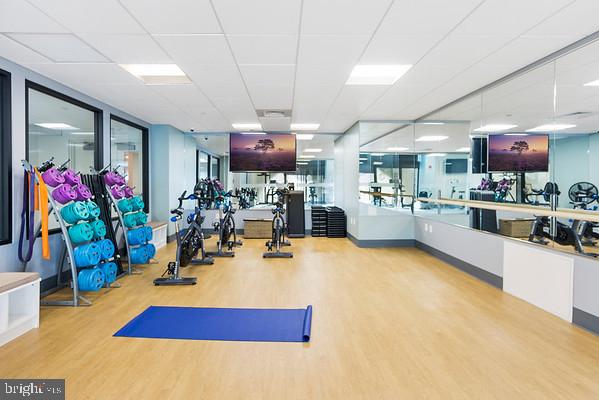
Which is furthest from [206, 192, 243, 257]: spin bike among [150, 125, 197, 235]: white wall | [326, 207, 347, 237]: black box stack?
[326, 207, 347, 237]: black box stack

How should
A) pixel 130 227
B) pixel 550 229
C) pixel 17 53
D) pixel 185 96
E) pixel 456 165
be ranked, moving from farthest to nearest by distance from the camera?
pixel 456 165
pixel 130 227
pixel 185 96
pixel 550 229
pixel 17 53

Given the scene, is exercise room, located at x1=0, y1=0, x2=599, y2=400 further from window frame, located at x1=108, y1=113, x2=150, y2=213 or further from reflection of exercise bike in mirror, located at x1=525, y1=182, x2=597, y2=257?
window frame, located at x1=108, y1=113, x2=150, y2=213

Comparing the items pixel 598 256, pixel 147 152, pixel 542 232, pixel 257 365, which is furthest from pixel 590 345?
pixel 147 152

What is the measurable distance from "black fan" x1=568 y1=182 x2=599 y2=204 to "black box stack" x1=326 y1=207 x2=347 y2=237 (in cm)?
527

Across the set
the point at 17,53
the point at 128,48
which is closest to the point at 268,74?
the point at 128,48

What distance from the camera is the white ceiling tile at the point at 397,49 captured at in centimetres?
312

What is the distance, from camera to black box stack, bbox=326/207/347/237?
831 cm

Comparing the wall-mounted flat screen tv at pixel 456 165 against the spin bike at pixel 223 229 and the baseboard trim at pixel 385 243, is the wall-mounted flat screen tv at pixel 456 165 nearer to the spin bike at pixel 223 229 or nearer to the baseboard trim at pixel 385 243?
the baseboard trim at pixel 385 243

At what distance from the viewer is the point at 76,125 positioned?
23.9ft

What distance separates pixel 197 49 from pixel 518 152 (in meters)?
3.86

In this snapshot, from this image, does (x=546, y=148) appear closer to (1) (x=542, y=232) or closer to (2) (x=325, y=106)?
(1) (x=542, y=232)

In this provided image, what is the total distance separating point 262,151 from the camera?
8.30m

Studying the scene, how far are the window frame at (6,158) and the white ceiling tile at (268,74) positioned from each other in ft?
8.34

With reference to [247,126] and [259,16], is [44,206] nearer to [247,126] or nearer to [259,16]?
[259,16]
